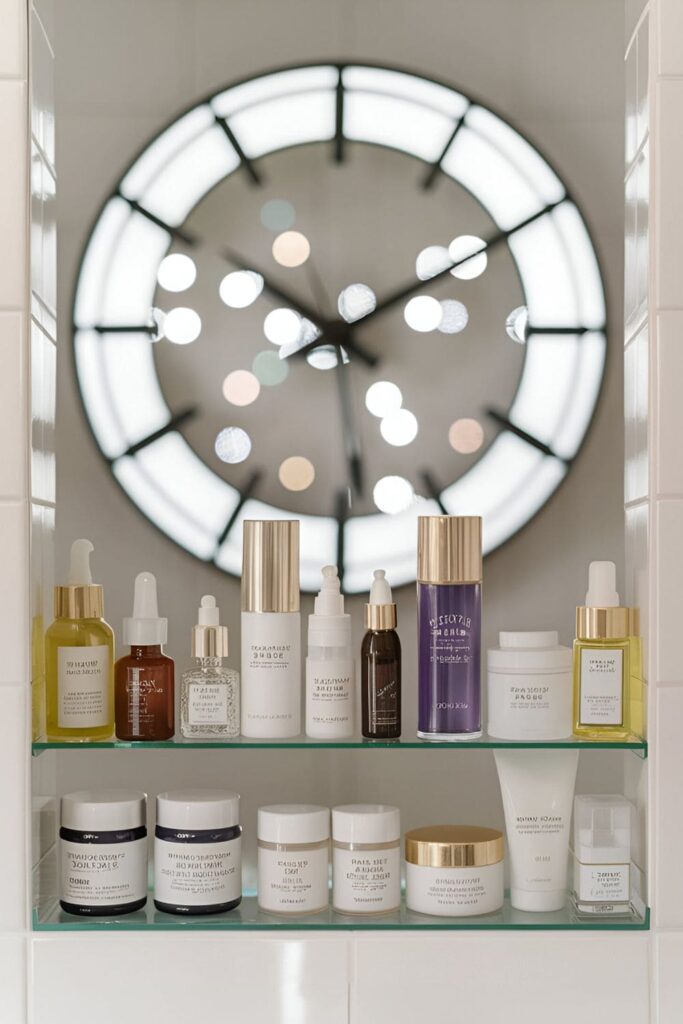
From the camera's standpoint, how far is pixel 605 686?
0.95 metres

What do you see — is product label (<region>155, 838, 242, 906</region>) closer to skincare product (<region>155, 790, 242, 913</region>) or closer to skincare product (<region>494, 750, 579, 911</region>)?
skincare product (<region>155, 790, 242, 913</region>)

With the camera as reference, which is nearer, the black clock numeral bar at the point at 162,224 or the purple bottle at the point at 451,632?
the purple bottle at the point at 451,632

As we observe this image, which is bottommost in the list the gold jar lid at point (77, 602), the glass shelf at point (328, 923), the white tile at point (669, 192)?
the glass shelf at point (328, 923)

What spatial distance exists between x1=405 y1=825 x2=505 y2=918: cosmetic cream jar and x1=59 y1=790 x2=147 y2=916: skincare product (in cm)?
23

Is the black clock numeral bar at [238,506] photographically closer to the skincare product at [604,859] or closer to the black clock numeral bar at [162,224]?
the black clock numeral bar at [162,224]

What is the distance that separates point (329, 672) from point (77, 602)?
0.73 feet

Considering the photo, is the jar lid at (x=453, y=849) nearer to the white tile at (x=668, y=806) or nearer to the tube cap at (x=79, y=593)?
the white tile at (x=668, y=806)

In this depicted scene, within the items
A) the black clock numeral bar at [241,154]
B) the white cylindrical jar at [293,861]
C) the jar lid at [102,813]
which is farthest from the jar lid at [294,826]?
the black clock numeral bar at [241,154]

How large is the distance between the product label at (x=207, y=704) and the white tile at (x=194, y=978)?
0.18 m

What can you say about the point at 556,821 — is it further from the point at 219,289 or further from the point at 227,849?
the point at 219,289

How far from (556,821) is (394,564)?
0.28 m

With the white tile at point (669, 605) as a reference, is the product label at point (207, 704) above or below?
below

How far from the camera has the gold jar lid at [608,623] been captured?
3.13ft

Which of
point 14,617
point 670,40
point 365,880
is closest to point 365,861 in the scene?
point 365,880
